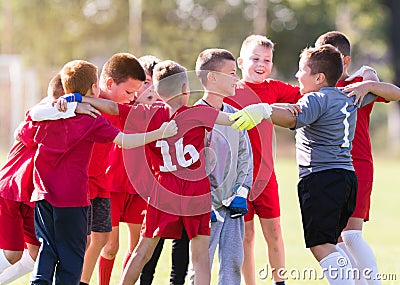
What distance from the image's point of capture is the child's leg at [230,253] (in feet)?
19.8

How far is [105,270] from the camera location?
674 cm

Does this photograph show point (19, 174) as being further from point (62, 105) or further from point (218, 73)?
point (218, 73)

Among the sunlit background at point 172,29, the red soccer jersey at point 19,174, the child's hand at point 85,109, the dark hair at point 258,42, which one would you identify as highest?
the sunlit background at point 172,29

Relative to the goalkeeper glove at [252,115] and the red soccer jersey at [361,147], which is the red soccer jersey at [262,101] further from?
the goalkeeper glove at [252,115]

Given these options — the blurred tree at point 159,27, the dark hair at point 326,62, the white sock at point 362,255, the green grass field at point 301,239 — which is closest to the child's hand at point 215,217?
the white sock at point 362,255

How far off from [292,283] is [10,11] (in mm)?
39883

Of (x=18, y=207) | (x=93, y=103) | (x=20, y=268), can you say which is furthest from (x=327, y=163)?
(x=20, y=268)

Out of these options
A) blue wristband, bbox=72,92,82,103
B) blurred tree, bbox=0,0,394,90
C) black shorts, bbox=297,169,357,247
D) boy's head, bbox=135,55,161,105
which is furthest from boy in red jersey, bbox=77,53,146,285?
blurred tree, bbox=0,0,394,90

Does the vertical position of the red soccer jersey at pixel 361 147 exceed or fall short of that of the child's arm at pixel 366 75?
it falls short

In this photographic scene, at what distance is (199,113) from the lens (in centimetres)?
573

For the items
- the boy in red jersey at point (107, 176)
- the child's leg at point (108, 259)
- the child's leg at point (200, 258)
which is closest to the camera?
the child's leg at point (200, 258)

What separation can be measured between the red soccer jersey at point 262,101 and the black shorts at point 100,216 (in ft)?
3.78

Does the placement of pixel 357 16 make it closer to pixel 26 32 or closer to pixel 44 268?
pixel 26 32

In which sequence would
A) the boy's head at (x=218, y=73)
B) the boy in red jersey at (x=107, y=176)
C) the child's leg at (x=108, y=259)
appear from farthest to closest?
the child's leg at (x=108, y=259), the boy in red jersey at (x=107, y=176), the boy's head at (x=218, y=73)
